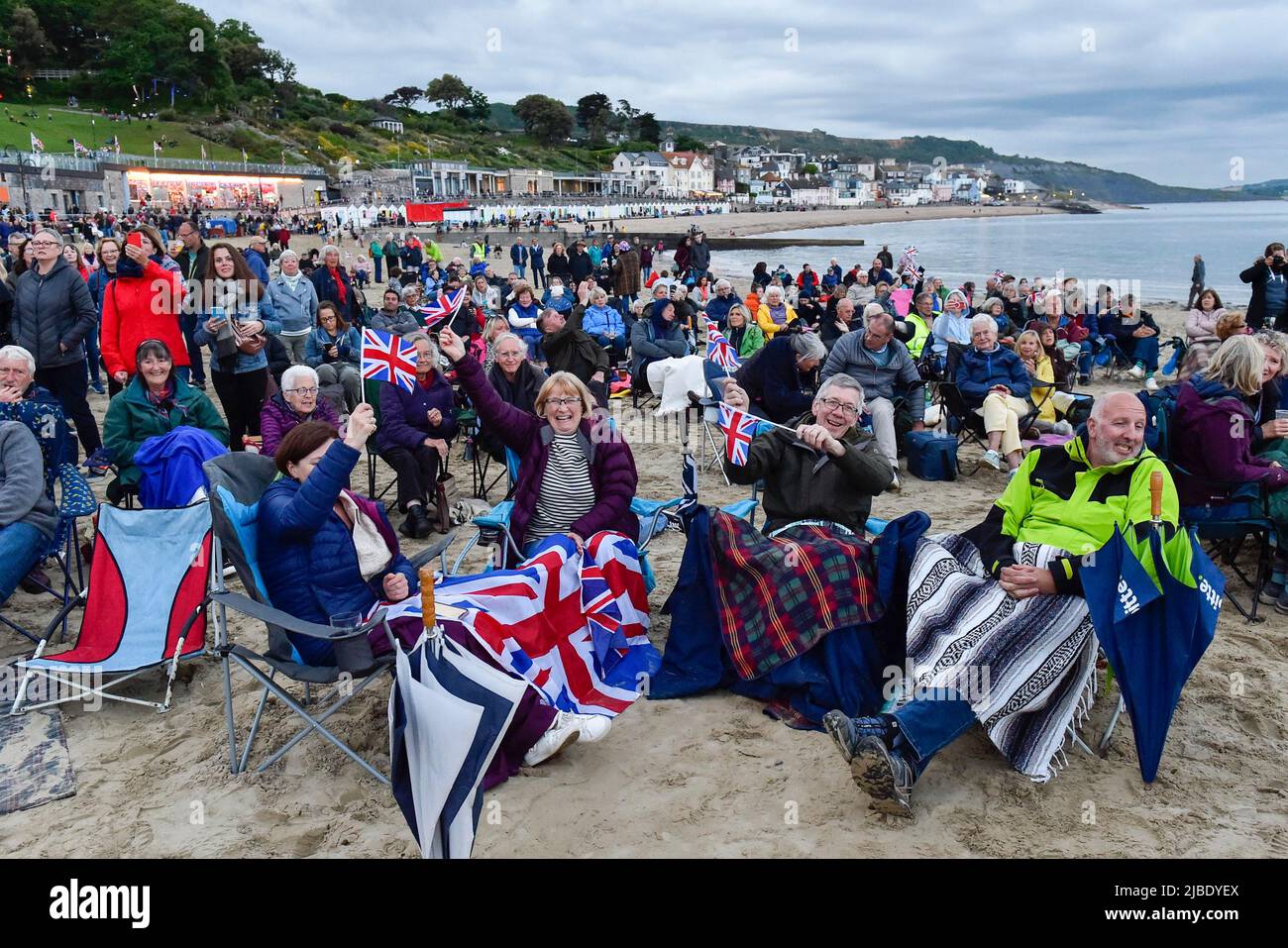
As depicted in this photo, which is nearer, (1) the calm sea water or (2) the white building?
(1) the calm sea water

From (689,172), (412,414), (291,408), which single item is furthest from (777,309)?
(689,172)

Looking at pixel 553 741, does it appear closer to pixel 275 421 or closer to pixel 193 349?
pixel 275 421

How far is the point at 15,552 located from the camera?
407cm

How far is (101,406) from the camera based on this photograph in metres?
9.97

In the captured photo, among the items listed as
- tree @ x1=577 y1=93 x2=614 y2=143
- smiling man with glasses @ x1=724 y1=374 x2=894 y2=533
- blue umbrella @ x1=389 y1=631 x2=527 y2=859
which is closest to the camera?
blue umbrella @ x1=389 y1=631 x2=527 y2=859

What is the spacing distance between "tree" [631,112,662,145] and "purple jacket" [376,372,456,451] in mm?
154025

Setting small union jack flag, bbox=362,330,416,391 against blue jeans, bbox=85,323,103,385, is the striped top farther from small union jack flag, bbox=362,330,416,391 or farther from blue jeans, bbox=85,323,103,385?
blue jeans, bbox=85,323,103,385

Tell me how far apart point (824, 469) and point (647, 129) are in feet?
521

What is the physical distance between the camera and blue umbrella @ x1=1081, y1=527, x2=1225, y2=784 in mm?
2877

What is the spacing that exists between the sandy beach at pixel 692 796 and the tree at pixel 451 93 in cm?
14053

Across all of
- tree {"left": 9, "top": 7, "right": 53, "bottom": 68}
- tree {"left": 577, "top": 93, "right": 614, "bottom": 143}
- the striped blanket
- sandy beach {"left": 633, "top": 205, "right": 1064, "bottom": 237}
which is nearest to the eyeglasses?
the striped blanket

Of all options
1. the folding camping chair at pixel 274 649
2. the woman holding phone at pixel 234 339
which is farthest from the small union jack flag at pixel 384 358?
the woman holding phone at pixel 234 339

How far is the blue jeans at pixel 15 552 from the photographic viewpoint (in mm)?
4031
